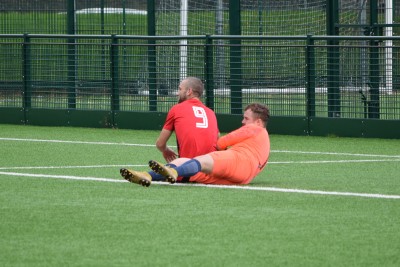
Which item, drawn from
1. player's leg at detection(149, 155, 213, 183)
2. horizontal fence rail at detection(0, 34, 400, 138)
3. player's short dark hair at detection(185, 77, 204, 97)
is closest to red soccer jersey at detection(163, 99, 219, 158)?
player's short dark hair at detection(185, 77, 204, 97)

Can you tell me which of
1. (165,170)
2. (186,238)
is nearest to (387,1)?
(165,170)

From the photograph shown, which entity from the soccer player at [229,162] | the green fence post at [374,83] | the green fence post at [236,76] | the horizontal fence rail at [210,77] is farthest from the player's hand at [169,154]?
the green fence post at [236,76]

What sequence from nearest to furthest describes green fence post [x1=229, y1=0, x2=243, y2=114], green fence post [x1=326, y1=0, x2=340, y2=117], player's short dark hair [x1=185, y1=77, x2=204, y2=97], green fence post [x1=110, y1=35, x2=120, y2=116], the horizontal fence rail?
1. player's short dark hair [x1=185, y1=77, x2=204, y2=97]
2. the horizontal fence rail
3. green fence post [x1=326, y1=0, x2=340, y2=117]
4. green fence post [x1=229, y1=0, x2=243, y2=114]
5. green fence post [x1=110, y1=35, x2=120, y2=116]

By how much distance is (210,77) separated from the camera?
1922 cm

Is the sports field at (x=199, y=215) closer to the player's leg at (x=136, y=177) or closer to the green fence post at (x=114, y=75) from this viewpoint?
the player's leg at (x=136, y=177)

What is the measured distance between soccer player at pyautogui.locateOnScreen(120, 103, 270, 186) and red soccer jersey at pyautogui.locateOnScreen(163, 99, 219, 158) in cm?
17

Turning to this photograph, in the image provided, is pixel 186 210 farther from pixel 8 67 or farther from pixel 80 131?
pixel 8 67

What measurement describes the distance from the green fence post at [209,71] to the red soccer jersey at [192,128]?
23.4 feet

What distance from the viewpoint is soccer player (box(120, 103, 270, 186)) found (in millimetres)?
11180

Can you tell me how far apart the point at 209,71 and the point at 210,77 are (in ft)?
0.35

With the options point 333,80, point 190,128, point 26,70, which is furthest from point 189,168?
point 26,70

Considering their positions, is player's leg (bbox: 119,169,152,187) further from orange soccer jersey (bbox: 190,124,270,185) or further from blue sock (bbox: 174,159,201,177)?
orange soccer jersey (bbox: 190,124,270,185)

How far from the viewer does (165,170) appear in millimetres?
11055

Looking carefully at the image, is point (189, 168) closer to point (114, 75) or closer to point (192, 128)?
point (192, 128)
